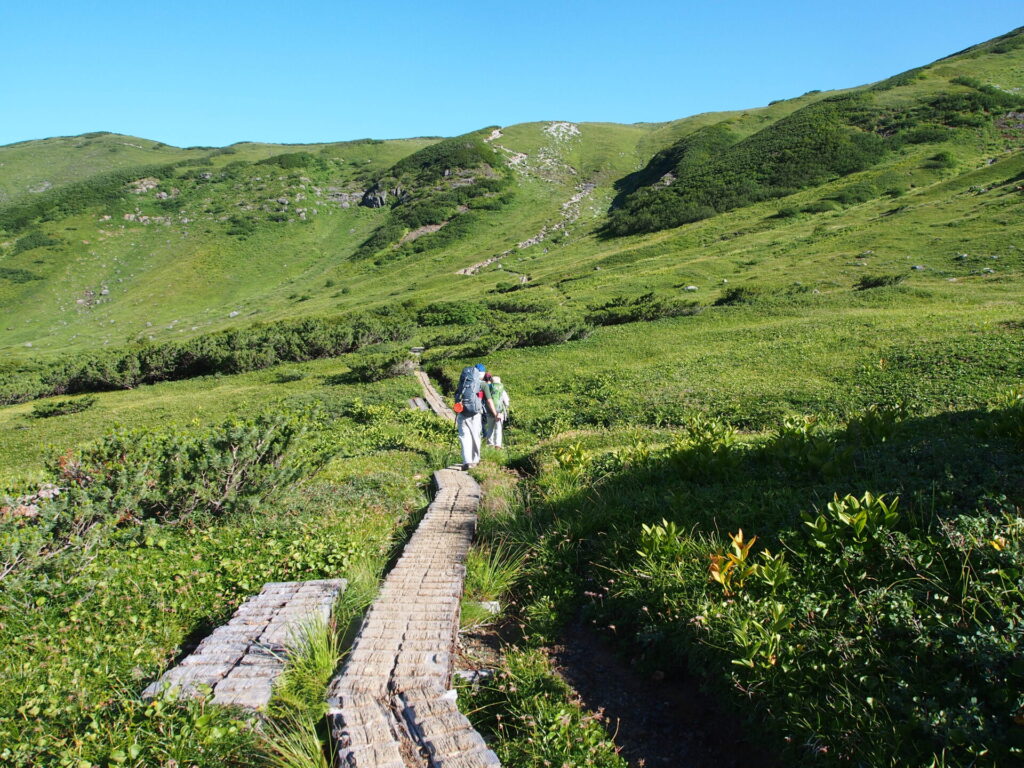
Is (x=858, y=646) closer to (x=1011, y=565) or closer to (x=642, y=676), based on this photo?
(x=1011, y=565)

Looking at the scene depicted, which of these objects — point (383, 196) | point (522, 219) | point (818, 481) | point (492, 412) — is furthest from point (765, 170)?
point (818, 481)

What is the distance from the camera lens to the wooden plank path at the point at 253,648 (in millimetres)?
3918

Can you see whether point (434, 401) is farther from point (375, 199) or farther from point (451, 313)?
point (375, 199)

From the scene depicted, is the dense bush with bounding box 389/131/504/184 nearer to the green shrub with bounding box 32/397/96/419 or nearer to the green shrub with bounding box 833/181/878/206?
the green shrub with bounding box 833/181/878/206

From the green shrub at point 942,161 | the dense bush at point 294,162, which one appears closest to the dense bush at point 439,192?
the dense bush at point 294,162

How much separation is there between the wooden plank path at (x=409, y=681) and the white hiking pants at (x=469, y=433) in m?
4.35

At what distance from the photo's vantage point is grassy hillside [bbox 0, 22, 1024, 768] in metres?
3.52

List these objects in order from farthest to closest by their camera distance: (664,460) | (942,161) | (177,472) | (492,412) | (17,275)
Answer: (17,275)
(942,161)
(492,412)
(664,460)
(177,472)

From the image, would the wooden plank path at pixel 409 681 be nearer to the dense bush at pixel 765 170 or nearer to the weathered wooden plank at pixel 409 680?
the weathered wooden plank at pixel 409 680

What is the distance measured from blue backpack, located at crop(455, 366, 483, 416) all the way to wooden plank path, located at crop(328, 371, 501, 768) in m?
4.51

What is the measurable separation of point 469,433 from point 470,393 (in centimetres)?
75

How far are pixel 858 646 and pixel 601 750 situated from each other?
5.58ft

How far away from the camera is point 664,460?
7711mm

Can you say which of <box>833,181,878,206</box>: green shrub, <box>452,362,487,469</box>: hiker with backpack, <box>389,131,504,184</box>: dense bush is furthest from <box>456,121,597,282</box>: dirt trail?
<box>452,362,487,469</box>: hiker with backpack
